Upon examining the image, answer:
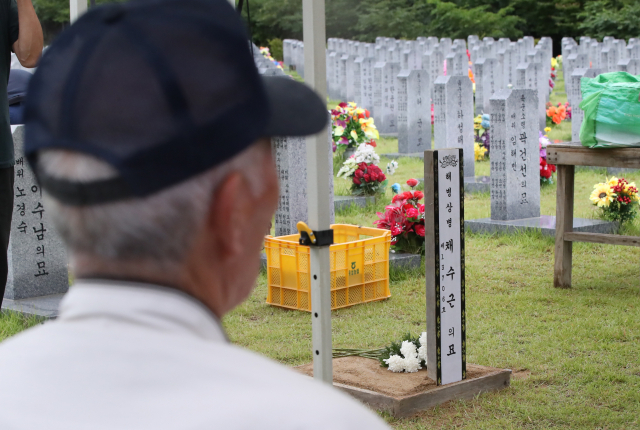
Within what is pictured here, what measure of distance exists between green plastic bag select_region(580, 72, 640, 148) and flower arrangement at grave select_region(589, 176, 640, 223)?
2.22m

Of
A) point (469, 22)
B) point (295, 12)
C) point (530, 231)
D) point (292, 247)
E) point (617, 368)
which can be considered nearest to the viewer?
point (617, 368)

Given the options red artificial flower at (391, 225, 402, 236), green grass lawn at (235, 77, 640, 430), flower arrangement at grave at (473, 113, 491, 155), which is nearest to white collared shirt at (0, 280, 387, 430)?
green grass lawn at (235, 77, 640, 430)

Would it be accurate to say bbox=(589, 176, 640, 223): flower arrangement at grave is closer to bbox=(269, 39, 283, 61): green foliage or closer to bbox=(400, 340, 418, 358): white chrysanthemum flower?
bbox=(400, 340, 418, 358): white chrysanthemum flower

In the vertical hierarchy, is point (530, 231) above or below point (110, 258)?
below

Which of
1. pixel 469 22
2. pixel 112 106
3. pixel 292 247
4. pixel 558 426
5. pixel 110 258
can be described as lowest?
pixel 558 426

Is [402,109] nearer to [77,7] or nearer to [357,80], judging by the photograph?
[357,80]

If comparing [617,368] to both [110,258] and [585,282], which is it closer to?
[585,282]

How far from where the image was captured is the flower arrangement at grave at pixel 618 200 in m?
7.04

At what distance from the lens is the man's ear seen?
76 cm

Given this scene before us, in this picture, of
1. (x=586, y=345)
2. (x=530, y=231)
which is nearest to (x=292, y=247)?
(x=586, y=345)

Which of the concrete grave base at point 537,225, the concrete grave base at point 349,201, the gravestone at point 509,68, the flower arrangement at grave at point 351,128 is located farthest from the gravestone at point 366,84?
the concrete grave base at point 537,225

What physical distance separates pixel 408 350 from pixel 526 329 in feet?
3.94

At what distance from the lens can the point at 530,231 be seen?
6.93 meters

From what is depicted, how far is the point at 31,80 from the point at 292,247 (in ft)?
13.6
